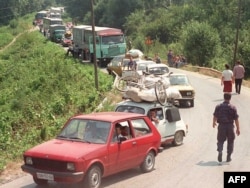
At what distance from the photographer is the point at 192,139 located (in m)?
15.7

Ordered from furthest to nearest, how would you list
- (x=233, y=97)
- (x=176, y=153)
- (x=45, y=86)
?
(x=45, y=86) → (x=233, y=97) → (x=176, y=153)

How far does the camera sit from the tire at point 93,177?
961cm

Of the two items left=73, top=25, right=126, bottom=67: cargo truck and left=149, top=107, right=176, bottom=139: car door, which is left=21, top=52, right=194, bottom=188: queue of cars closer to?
left=149, top=107, right=176, bottom=139: car door

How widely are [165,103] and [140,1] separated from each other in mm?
81182

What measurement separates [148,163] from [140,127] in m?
0.90

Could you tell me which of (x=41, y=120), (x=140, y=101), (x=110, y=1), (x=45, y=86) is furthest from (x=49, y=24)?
(x=140, y=101)

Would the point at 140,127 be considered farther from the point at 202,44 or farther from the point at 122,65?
the point at 202,44

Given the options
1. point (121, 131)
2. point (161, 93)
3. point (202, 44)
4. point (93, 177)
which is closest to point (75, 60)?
point (202, 44)

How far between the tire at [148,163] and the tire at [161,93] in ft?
9.23

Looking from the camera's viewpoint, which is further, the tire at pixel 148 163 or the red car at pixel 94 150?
the tire at pixel 148 163

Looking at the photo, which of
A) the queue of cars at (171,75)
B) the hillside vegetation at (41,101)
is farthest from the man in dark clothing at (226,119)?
the hillside vegetation at (41,101)

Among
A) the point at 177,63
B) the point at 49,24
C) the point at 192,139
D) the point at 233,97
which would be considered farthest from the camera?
the point at 49,24

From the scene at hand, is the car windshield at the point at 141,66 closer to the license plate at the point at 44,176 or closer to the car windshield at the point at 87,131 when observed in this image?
the car windshield at the point at 87,131

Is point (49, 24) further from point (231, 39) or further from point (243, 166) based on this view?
point (243, 166)
